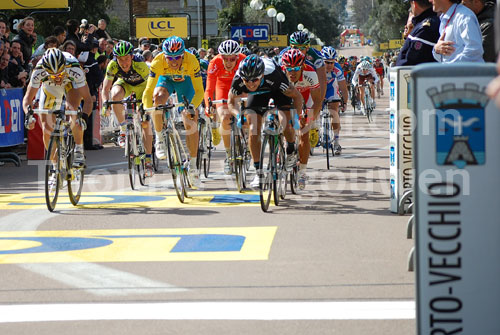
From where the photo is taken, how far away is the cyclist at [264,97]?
10.3 meters

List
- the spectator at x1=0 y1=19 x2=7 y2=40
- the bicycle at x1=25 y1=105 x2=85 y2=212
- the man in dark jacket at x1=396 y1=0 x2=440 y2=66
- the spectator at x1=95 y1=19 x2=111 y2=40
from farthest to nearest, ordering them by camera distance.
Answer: the spectator at x1=95 y1=19 x2=111 y2=40, the spectator at x1=0 y1=19 x2=7 y2=40, the bicycle at x1=25 y1=105 x2=85 y2=212, the man in dark jacket at x1=396 y1=0 x2=440 y2=66

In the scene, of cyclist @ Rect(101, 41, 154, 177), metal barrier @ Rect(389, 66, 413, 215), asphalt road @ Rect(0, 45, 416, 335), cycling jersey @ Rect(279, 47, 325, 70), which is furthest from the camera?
cyclist @ Rect(101, 41, 154, 177)

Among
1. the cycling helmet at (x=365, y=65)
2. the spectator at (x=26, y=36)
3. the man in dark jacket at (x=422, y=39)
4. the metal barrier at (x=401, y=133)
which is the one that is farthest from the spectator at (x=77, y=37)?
the metal barrier at (x=401, y=133)

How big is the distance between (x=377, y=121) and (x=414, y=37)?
18499mm

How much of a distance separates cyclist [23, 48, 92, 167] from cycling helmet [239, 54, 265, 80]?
7.08ft

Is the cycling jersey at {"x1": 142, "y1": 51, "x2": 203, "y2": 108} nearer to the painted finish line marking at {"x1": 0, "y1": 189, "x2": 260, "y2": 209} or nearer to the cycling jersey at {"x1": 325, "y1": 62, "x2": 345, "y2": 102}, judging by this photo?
the painted finish line marking at {"x1": 0, "y1": 189, "x2": 260, "y2": 209}

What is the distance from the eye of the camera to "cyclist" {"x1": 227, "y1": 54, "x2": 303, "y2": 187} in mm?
10297

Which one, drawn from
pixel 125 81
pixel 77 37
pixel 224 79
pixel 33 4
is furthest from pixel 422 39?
pixel 33 4

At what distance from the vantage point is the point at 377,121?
2753 cm

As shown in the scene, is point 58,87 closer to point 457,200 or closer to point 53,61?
point 53,61

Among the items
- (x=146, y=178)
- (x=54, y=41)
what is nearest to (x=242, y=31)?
(x=54, y=41)

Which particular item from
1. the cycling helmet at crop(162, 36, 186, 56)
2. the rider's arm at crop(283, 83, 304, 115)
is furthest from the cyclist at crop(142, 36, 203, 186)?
the rider's arm at crop(283, 83, 304, 115)

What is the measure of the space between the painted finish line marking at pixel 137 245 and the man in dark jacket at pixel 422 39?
228cm

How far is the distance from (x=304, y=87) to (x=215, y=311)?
6.91 meters
